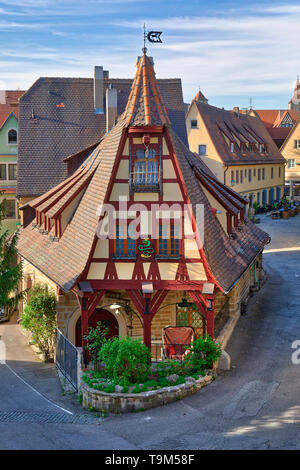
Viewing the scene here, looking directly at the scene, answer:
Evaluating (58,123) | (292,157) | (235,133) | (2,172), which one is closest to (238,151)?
(235,133)

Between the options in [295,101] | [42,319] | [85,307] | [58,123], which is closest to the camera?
[85,307]

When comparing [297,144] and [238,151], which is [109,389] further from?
[297,144]

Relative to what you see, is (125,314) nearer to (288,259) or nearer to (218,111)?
(288,259)

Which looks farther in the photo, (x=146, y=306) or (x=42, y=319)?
(x=42, y=319)

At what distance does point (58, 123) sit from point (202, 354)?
62.1 ft

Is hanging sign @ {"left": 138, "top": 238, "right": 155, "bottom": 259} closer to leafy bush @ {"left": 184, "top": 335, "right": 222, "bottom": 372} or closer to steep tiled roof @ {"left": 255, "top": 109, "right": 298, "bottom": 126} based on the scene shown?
leafy bush @ {"left": 184, "top": 335, "right": 222, "bottom": 372}

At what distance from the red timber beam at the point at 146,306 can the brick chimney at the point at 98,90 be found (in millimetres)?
17115

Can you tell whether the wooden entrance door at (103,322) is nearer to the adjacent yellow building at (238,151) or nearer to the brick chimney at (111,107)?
the brick chimney at (111,107)

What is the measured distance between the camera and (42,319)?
21.6m

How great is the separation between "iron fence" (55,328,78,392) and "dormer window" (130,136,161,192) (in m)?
5.40

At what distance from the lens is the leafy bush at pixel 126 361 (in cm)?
1661

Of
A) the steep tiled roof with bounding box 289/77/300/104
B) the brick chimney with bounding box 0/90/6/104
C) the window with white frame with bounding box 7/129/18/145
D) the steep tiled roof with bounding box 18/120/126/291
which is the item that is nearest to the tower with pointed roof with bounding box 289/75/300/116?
the steep tiled roof with bounding box 289/77/300/104

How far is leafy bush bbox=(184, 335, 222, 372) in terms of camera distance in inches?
694

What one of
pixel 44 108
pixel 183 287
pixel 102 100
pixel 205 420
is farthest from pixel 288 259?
pixel 205 420
